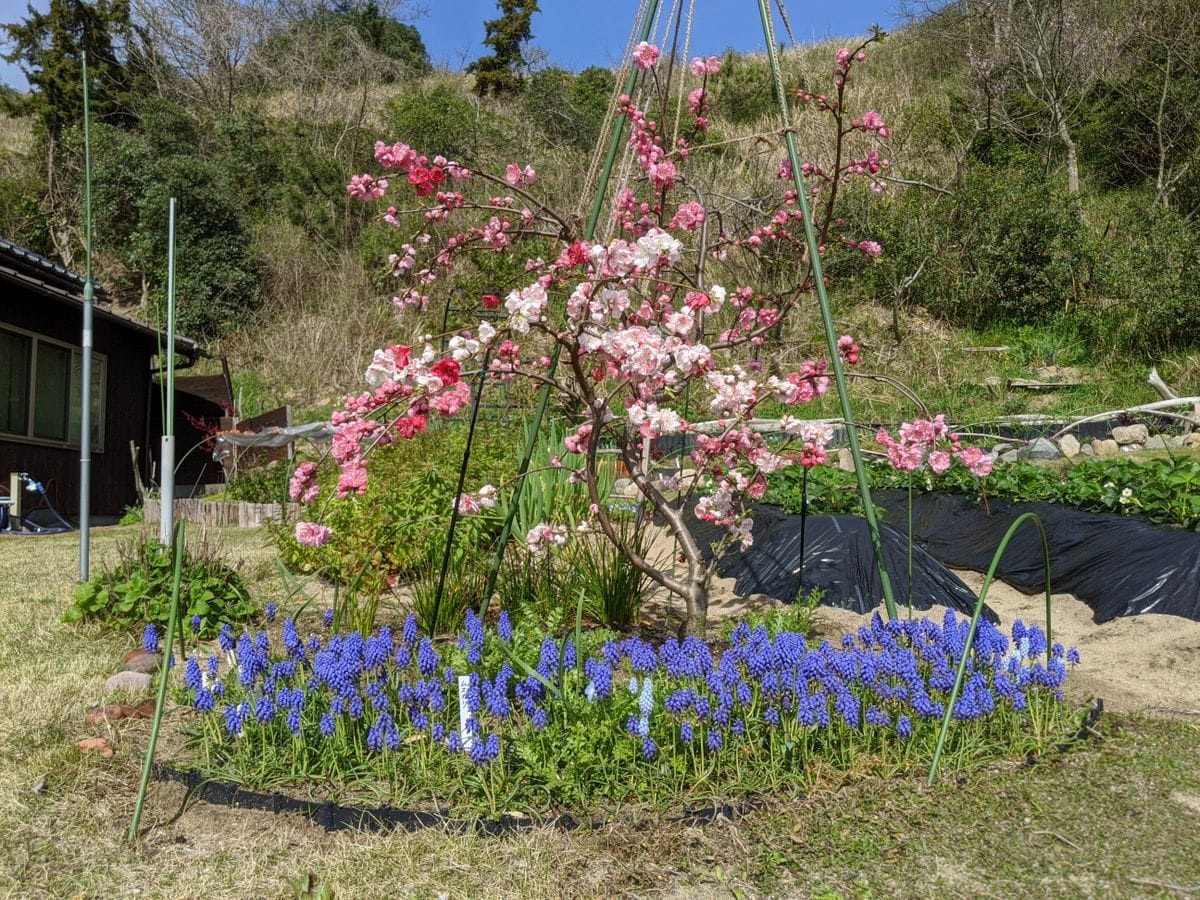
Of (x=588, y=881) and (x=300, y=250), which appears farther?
(x=300, y=250)

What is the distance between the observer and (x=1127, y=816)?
1.86m

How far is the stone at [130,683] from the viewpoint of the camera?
285cm

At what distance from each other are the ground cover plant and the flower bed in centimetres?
229

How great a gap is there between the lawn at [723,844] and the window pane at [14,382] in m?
8.43

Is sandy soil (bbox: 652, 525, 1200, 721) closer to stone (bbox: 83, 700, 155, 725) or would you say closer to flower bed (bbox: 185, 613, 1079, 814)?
flower bed (bbox: 185, 613, 1079, 814)

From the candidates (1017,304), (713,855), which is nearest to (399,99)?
(1017,304)

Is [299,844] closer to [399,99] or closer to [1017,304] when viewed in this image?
[1017,304]

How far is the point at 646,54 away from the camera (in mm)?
3295

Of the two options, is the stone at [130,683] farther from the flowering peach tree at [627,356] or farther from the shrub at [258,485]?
the shrub at [258,485]

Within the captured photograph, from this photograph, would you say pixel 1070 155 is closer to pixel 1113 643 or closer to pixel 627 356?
pixel 1113 643

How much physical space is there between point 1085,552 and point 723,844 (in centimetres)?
325

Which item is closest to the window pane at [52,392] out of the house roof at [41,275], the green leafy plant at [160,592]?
the house roof at [41,275]

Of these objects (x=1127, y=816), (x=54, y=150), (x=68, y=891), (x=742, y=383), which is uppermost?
(x=54, y=150)

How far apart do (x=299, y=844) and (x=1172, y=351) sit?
41.1 ft
